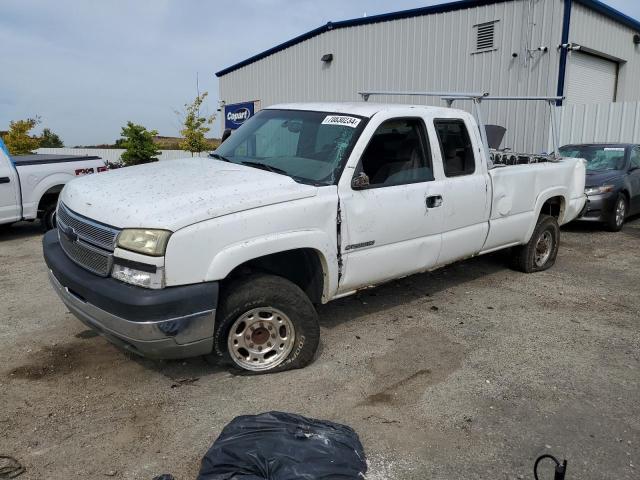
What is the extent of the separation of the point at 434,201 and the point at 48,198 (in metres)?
6.86

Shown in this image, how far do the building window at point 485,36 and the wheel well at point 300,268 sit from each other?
11.1 meters

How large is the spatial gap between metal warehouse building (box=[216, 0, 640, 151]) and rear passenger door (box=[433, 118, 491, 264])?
847 centimetres

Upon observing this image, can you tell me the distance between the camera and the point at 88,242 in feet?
11.4

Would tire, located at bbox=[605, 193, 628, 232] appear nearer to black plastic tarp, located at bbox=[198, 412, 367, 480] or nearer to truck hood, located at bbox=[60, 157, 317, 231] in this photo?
truck hood, located at bbox=[60, 157, 317, 231]

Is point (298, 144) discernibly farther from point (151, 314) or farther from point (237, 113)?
point (237, 113)

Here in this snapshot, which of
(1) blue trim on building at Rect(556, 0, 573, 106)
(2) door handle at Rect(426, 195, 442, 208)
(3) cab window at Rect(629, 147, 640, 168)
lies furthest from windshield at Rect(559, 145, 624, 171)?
(2) door handle at Rect(426, 195, 442, 208)

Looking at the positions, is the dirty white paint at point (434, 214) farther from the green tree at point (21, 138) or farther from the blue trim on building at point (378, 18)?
the green tree at point (21, 138)

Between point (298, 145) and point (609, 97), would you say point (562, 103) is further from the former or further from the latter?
point (298, 145)

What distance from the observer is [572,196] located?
6699mm

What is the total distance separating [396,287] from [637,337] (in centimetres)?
229

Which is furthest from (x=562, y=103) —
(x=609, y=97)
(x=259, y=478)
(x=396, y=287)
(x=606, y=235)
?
(x=259, y=478)

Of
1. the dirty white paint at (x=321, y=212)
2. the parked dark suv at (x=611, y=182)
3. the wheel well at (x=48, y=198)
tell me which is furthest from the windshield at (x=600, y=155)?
the wheel well at (x=48, y=198)

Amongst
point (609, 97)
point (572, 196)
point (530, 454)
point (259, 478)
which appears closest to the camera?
point (259, 478)

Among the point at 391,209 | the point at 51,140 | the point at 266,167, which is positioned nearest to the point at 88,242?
the point at 266,167
